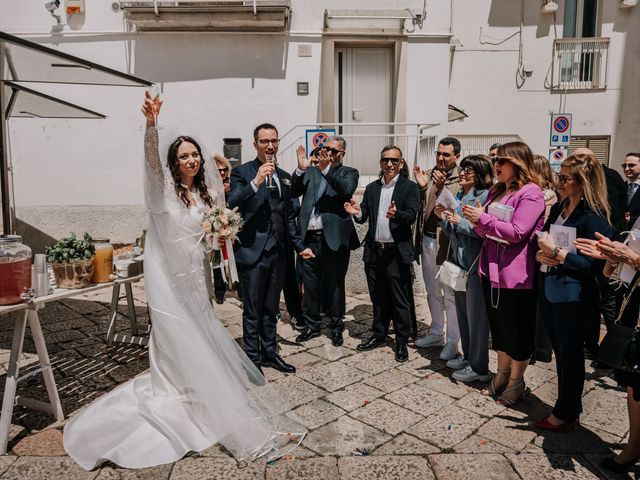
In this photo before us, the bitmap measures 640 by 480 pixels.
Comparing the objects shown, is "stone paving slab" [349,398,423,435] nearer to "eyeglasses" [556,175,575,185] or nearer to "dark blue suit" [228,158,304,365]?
"dark blue suit" [228,158,304,365]

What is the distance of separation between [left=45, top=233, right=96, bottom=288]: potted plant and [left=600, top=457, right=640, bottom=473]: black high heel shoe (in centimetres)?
389

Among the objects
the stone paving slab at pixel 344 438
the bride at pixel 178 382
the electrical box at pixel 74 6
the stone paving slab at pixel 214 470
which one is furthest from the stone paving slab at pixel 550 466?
the electrical box at pixel 74 6

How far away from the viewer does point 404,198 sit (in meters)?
5.25

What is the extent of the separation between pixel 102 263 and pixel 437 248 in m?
3.23

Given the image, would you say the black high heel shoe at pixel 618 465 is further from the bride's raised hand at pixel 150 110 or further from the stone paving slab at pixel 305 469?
the bride's raised hand at pixel 150 110

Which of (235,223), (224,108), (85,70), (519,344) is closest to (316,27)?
(224,108)

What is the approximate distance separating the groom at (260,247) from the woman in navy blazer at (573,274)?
226cm

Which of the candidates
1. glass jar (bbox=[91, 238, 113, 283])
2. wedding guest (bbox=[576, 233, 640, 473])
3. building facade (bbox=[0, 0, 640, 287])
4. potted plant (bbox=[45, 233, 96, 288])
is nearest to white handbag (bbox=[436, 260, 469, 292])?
wedding guest (bbox=[576, 233, 640, 473])

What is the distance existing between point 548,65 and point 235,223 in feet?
45.1

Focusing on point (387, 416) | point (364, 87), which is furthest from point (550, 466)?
point (364, 87)

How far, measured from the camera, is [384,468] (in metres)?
3.29

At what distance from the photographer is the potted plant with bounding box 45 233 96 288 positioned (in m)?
4.04

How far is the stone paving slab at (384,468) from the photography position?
3.21m

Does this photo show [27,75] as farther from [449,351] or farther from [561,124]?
[561,124]
